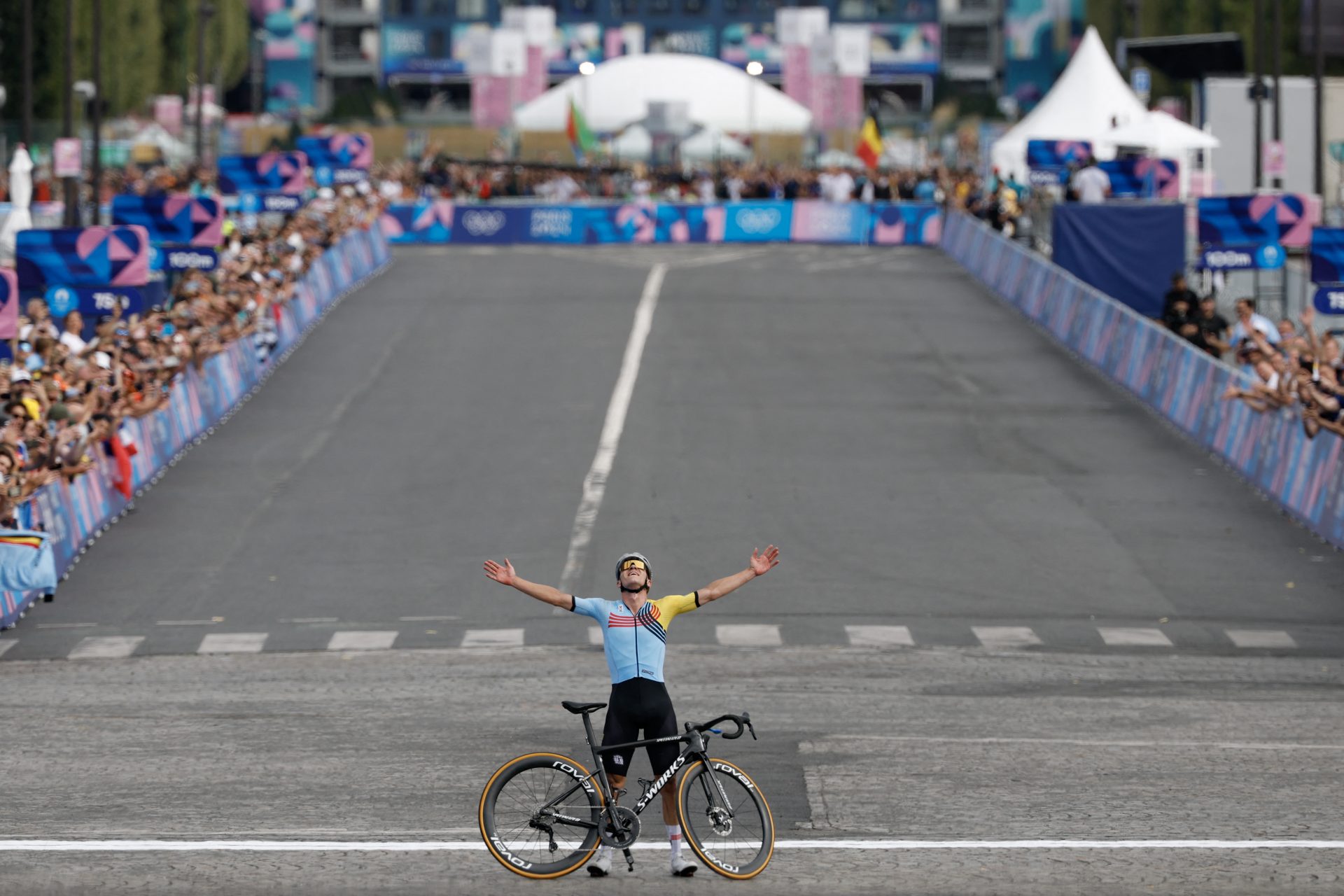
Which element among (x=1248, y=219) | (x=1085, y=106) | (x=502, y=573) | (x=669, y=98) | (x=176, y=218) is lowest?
(x=502, y=573)

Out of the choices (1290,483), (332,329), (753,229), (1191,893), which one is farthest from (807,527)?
(753,229)

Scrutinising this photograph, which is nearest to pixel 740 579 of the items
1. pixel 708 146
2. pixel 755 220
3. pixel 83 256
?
pixel 83 256

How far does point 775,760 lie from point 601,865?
10.3 ft

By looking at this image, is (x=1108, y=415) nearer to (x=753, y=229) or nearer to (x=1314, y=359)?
(x=1314, y=359)

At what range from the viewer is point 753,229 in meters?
55.9

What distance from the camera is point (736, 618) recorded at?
2070cm

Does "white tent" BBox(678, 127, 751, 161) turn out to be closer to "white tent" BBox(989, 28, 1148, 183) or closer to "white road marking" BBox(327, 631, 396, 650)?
"white tent" BBox(989, 28, 1148, 183)

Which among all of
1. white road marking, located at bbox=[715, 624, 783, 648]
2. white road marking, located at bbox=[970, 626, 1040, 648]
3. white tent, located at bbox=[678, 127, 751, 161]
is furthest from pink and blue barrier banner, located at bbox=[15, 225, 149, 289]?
white tent, located at bbox=[678, 127, 751, 161]

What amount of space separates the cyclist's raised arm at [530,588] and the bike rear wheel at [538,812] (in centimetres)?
85

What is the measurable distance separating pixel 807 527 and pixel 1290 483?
Answer: 5.93 meters

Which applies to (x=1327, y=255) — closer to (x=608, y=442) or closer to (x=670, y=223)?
(x=608, y=442)

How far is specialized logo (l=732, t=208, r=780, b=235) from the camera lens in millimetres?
55875

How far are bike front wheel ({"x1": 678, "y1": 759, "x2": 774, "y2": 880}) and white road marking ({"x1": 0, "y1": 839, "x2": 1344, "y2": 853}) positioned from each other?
2.49 feet

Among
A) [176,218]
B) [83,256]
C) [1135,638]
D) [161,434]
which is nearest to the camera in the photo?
[1135,638]
